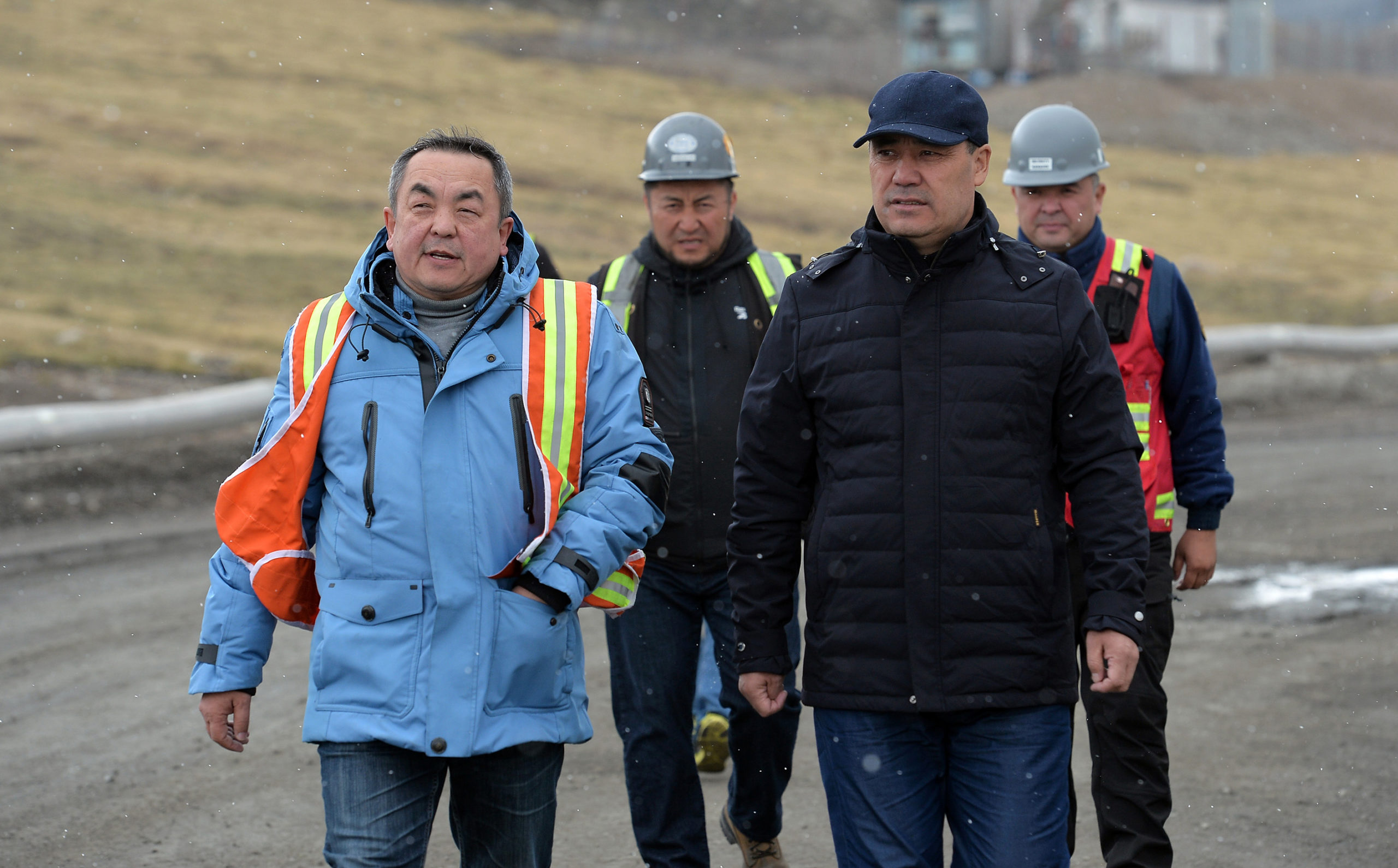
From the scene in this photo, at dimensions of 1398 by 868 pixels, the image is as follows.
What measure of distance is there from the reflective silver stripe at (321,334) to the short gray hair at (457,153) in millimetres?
263

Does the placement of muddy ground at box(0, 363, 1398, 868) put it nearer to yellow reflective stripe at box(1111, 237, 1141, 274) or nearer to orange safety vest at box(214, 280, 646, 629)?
yellow reflective stripe at box(1111, 237, 1141, 274)

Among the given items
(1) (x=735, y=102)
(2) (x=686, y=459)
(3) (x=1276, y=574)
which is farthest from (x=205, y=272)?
(1) (x=735, y=102)

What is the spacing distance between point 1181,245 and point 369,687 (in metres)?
33.7

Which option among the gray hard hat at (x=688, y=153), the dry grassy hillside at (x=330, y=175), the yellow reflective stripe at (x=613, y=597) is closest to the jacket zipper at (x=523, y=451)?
the yellow reflective stripe at (x=613, y=597)

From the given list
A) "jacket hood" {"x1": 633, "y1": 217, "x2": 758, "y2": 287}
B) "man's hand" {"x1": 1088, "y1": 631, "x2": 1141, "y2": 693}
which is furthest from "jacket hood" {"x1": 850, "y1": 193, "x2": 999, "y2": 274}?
"jacket hood" {"x1": 633, "y1": 217, "x2": 758, "y2": 287}

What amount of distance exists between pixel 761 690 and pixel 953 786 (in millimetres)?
480

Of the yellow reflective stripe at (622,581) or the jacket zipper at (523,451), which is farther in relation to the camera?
the yellow reflective stripe at (622,581)

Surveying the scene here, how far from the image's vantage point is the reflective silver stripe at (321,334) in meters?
3.20

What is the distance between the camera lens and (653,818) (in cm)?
443

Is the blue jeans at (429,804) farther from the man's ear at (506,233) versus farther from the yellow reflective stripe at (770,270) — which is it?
the yellow reflective stripe at (770,270)

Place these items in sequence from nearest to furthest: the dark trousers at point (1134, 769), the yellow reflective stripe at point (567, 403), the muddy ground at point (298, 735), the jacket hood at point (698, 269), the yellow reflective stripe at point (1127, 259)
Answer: the yellow reflective stripe at point (567, 403), the dark trousers at point (1134, 769), the yellow reflective stripe at point (1127, 259), the jacket hood at point (698, 269), the muddy ground at point (298, 735)

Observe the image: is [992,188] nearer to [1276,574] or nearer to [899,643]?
[1276,574]

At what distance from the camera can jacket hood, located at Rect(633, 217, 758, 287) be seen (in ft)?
16.1

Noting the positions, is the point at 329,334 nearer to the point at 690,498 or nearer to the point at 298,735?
the point at 690,498
